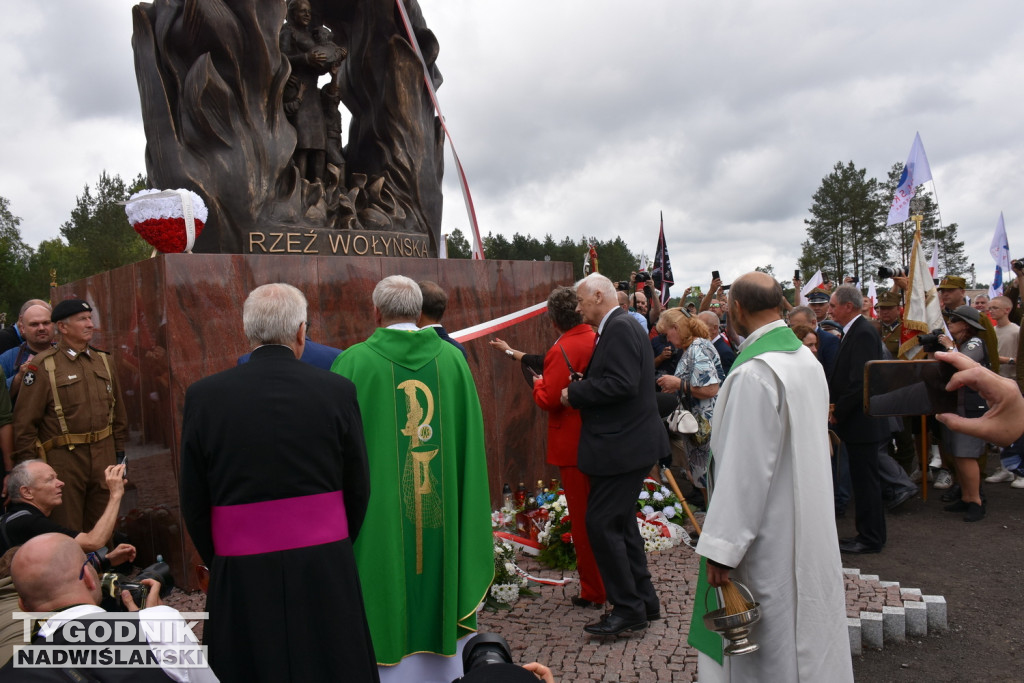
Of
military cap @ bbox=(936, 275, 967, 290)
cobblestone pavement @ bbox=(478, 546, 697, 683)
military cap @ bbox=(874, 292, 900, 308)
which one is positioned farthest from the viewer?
military cap @ bbox=(936, 275, 967, 290)

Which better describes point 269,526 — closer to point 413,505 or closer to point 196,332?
point 413,505

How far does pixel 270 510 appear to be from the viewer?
7.75 ft

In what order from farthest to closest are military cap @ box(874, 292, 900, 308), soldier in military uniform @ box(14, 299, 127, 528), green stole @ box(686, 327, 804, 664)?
1. military cap @ box(874, 292, 900, 308)
2. soldier in military uniform @ box(14, 299, 127, 528)
3. green stole @ box(686, 327, 804, 664)

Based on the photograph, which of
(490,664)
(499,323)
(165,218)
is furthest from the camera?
(499,323)

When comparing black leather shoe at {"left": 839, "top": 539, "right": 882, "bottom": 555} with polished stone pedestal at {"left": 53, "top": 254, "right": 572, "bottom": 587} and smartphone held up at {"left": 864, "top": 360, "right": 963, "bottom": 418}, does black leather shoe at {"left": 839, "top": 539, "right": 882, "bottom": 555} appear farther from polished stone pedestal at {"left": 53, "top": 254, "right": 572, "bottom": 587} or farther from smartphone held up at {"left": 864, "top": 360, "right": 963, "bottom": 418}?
smartphone held up at {"left": 864, "top": 360, "right": 963, "bottom": 418}

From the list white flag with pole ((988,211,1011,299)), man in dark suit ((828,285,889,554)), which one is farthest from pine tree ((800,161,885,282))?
man in dark suit ((828,285,889,554))

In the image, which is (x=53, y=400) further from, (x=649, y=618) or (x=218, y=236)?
(x=649, y=618)

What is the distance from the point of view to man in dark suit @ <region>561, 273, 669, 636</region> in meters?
3.94

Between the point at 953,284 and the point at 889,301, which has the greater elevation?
the point at 953,284

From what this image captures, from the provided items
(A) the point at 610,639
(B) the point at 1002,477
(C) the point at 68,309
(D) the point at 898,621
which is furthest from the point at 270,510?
(B) the point at 1002,477

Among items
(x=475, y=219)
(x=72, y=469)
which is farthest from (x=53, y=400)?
(x=475, y=219)

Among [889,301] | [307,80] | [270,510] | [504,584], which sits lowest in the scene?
[504,584]

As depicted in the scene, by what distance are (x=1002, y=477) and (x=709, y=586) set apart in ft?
24.3

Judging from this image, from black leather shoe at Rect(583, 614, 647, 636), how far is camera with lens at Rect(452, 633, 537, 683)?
2.32 meters
